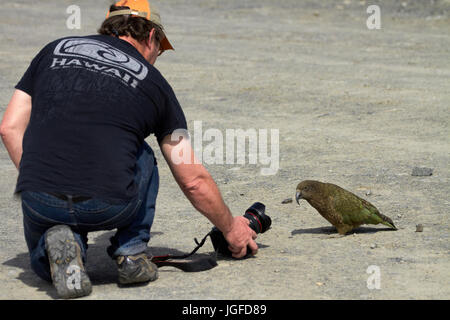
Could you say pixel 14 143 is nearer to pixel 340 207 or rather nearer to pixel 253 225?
pixel 253 225

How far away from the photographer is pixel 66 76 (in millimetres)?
4059

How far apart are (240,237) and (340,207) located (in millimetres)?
1089

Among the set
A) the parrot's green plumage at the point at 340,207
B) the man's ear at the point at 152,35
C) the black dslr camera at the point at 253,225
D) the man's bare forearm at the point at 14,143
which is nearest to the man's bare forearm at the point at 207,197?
the black dslr camera at the point at 253,225

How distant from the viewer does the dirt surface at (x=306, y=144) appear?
4.46 m

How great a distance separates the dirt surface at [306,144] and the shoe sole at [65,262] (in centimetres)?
17

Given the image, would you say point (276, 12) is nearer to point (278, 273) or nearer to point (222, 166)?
point (222, 166)

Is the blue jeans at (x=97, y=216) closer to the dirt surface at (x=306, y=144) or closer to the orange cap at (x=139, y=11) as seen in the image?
the dirt surface at (x=306, y=144)

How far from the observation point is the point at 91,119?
3.98m

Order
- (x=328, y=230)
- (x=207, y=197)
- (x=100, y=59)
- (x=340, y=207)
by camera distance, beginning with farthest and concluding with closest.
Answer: (x=328, y=230) → (x=340, y=207) → (x=207, y=197) → (x=100, y=59)

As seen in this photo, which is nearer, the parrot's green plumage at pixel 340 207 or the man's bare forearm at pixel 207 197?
the man's bare forearm at pixel 207 197

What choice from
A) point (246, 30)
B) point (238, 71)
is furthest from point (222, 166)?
point (246, 30)

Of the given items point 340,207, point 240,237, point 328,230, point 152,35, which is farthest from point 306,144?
point 152,35

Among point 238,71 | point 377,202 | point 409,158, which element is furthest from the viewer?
point 238,71
